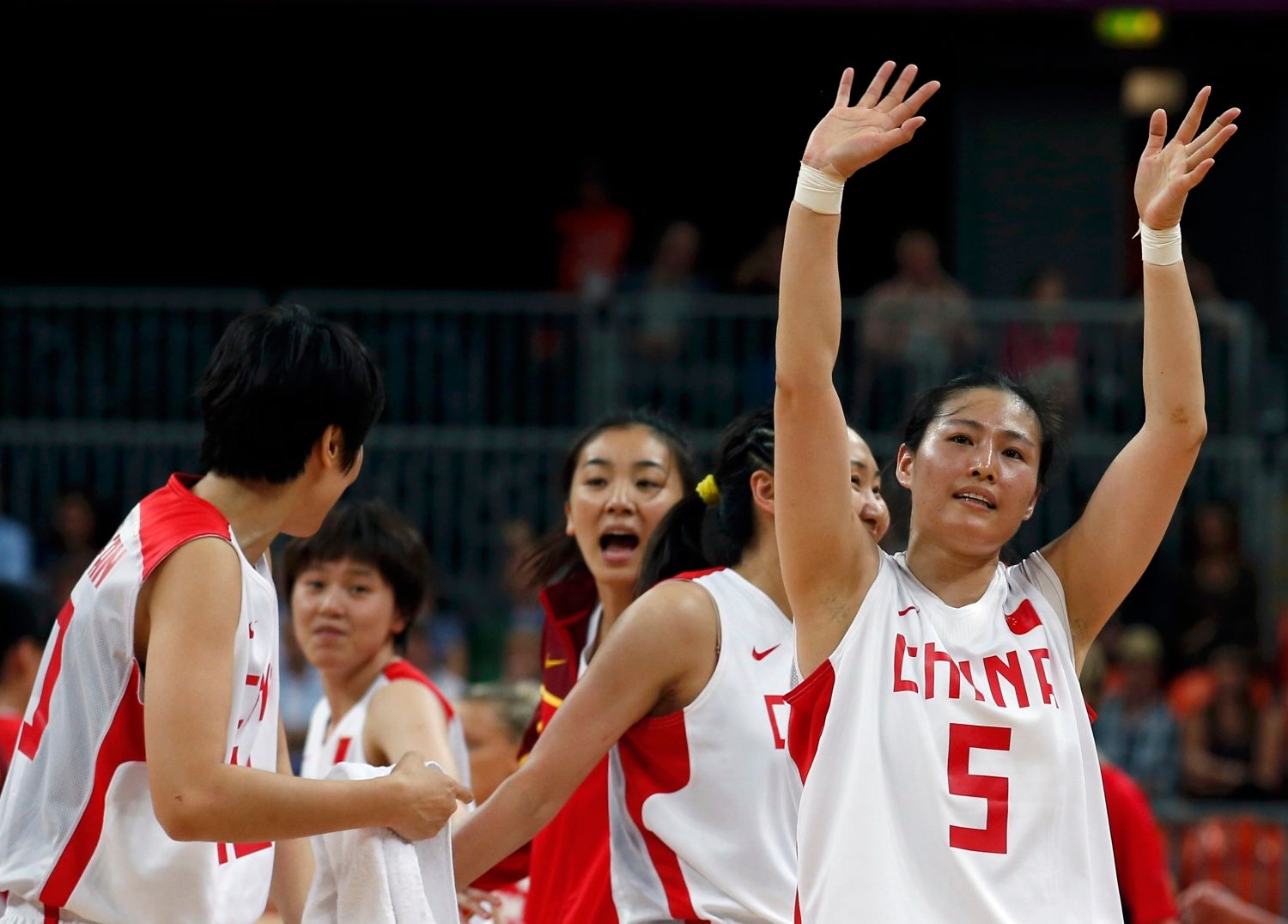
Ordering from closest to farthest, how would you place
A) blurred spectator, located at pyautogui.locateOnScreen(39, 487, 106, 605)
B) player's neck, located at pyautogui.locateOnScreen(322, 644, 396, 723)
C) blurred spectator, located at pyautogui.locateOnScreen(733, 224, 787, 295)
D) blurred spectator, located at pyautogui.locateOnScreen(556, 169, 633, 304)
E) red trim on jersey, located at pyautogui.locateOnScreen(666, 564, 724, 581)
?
red trim on jersey, located at pyautogui.locateOnScreen(666, 564, 724, 581) → player's neck, located at pyautogui.locateOnScreen(322, 644, 396, 723) → blurred spectator, located at pyautogui.locateOnScreen(39, 487, 106, 605) → blurred spectator, located at pyautogui.locateOnScreen(733, 224, 787, 295) → blurred spectator, located at pyautogui.locateOnScreen(556, 169, 633, 304)

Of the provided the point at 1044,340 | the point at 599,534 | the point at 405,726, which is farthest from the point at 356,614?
the point at 1044,340

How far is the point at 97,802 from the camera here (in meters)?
2.91

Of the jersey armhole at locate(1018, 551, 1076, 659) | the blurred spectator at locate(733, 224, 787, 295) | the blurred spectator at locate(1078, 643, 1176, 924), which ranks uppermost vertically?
the blurred spectator at locate(733, 224, 787, 295)

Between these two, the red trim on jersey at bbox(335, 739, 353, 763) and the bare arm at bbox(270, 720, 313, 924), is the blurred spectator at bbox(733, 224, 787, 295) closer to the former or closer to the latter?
the red trim on jersey at bbox(335, 739, 353, 763)

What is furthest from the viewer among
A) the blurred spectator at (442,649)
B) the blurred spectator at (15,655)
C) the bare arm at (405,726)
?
the blurred spectator at (442,649)

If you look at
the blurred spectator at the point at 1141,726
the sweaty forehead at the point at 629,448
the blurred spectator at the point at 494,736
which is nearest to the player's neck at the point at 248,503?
the sweaty forehead at the point at 629,448

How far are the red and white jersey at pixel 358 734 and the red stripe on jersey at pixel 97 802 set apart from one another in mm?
1403

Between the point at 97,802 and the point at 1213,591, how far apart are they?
7.77 meters

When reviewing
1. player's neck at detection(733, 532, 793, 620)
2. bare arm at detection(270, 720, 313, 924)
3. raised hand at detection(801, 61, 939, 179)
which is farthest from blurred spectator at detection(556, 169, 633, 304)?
raised hand at detection(801, 61, 939, 179)

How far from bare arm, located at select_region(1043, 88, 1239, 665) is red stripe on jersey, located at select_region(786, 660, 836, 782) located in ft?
1.70

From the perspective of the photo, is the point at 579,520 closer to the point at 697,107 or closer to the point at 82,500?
the point at 82,500

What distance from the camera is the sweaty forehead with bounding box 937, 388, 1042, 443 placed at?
3123 millimetres

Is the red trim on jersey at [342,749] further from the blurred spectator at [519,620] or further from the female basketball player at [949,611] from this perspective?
the blurred spectator at [519,620]

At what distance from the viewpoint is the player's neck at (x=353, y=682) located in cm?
455
